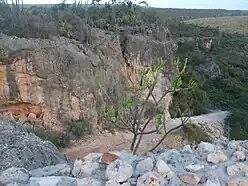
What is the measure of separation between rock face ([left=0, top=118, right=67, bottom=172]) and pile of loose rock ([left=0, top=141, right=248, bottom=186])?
7.07ft

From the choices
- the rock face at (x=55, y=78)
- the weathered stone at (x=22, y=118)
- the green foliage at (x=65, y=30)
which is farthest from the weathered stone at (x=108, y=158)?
the green foliage at (x=65, y=30)

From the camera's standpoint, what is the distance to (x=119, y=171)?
308cm

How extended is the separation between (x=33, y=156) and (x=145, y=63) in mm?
12709

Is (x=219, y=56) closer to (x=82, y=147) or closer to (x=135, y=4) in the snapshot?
(x=135, y=4)

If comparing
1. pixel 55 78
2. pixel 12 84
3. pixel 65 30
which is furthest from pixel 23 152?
pixel 65 30

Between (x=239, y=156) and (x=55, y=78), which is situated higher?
(x=239, y=156)

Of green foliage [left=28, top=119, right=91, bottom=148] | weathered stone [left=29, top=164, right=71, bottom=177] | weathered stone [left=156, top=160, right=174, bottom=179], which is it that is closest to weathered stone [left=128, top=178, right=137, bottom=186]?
weathered stone [left=156, top=160, right=174, bottom=179]

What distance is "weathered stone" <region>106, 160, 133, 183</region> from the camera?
10.0 ft

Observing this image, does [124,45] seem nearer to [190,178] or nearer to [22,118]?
[22,118]

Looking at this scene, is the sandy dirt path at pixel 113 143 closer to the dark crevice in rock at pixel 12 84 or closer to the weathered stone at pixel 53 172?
the dark crevice in rock at pixel 12 84

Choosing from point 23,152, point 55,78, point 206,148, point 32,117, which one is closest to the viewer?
point 206,148

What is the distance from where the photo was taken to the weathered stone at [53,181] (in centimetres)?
309

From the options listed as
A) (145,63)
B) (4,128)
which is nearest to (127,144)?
(145,63)

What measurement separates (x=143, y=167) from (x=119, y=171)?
19 centimetres
